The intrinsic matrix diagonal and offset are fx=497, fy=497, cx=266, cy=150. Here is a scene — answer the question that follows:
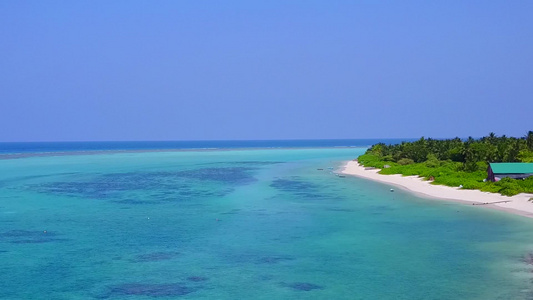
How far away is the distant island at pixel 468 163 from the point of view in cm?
4653

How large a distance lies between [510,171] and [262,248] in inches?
1193

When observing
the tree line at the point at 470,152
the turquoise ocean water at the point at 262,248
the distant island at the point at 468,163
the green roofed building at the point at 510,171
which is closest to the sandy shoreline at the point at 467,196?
the distant island at the point at 468,163

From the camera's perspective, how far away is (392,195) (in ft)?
165

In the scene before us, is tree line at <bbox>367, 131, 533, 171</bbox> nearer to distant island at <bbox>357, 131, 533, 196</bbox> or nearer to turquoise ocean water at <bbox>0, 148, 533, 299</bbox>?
distant island at <bbox>357, 131, 533, 196</bbox>

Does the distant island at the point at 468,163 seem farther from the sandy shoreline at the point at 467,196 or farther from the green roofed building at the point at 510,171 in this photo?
the sandy shoreline at the point at 467,196

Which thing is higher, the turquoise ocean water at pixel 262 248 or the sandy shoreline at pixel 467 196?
the sandy shoreline at pixel 467 196

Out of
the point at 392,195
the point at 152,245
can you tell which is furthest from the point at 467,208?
the point at 152,245

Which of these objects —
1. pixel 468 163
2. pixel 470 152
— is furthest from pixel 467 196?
pixel 470 152

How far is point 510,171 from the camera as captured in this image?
4712 centimetres

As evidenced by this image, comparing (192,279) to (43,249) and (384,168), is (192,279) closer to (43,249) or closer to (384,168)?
(43,249)

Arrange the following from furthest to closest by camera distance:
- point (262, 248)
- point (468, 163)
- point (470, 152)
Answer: point (470, 152), point (468, 163), point (262, 248)

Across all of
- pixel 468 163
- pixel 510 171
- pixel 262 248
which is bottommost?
pixel 262 248

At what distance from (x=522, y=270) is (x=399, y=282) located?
595 centimetres

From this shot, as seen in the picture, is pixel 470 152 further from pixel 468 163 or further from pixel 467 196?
pixel 467 196
